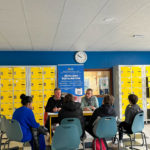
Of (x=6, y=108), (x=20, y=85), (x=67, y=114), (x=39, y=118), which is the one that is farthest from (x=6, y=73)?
(x=67, y=114)

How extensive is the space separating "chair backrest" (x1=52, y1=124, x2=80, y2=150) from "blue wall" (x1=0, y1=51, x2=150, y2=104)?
5022 mm

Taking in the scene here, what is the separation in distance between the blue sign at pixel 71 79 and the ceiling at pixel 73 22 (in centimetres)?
131

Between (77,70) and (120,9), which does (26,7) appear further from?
(77,70)

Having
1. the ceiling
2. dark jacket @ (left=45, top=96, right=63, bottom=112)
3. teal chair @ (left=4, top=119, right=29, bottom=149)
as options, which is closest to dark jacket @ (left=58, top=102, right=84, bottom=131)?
teal chair @ (left=4, top=119, right=29, bottom=149)

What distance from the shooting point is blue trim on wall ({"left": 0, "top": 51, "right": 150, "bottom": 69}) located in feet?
26.7

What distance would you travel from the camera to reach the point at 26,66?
25.3 ft

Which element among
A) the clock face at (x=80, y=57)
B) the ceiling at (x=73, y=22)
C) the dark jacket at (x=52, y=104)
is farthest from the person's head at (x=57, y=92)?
the clock face at (x=80, y=57)

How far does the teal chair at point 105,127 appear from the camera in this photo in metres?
4.07

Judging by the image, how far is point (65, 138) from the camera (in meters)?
3.49

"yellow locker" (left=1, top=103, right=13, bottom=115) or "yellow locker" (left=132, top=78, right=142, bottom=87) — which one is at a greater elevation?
"yellow locker" (left=132, top=78, right=142, bottom=87)

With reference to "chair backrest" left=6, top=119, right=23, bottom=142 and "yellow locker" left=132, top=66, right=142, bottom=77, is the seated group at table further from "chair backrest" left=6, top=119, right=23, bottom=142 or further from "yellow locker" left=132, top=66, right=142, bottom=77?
"yellow locker" left=132, top=66, right=142, bottom=77

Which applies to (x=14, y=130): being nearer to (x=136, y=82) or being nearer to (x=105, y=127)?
(x=105, y=127)

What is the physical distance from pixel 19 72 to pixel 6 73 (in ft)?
1.36

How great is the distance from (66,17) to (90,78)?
15.3 ft
